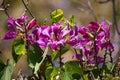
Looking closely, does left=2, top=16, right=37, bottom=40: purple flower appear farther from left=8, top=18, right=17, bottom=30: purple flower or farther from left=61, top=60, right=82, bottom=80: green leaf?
left=61, top=60, right=82, bottom=80: green leaf

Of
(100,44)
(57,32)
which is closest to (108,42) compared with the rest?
(100,44)

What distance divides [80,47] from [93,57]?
0.25 feet

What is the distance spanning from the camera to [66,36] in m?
0.95

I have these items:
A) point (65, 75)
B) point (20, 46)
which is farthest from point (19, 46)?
point (65, 75)

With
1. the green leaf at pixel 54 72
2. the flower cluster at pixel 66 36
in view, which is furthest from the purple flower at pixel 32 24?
the green leaf at pixel 54 72

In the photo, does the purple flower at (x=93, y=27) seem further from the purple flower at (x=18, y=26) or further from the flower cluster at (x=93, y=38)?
the purple flower at (x=18, y=26)

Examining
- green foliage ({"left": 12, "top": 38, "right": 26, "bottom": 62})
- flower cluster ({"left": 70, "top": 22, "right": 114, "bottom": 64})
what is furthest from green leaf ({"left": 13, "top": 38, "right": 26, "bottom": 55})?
flower cluster ({"left": 70, "top": 22, "right": 114, "bottom": 64})

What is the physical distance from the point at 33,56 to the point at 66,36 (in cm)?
8

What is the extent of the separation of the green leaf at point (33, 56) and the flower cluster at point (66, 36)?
0.5 inches

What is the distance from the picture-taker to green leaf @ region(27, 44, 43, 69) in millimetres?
924

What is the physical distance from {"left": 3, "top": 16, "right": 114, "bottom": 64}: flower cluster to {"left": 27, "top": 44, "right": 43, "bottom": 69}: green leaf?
0.04 feet

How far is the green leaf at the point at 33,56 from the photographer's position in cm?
92

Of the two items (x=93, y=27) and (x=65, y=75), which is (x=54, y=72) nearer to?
(x=65, y=75)

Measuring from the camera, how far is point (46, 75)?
94cm
